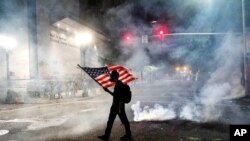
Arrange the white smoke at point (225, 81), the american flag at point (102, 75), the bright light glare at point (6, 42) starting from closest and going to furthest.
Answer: the american flag at point (102, 75), the white smoke at point (225, 81), the bright light glare at point (6, 42)

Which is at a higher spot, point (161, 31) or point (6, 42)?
point (161, 31)

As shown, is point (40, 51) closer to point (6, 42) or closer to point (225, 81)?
point (6, 42)

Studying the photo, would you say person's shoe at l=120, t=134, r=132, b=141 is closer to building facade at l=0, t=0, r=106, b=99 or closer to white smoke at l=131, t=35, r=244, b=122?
white smoke at l=131, t=35, r=244, b=122

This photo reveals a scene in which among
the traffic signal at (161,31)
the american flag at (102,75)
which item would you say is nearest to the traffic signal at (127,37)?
the traffic signal at (161,31)

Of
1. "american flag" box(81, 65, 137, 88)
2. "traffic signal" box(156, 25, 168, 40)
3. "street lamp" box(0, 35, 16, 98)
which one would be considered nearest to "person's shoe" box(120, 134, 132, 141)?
"american flag" box(81, 65, 137, 88)

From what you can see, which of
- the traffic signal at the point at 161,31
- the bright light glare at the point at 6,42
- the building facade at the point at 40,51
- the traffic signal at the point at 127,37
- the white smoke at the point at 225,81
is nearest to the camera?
the white smoke at the point at 225,81

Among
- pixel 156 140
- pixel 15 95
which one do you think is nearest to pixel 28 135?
pixel 156 140

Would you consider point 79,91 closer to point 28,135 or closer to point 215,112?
point 215,112

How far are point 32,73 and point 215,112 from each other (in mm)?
14534

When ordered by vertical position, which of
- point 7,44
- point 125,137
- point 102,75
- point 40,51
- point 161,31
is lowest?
point 125,137

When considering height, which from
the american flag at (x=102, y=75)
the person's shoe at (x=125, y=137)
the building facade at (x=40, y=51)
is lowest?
the person's shoe at (x=125, y=137)

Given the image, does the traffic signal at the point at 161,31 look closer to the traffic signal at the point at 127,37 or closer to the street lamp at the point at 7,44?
the traffic signal at the point at 127,37

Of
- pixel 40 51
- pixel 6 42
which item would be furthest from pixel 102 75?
pixel 40 51

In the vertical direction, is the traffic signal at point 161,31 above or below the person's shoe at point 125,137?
above
